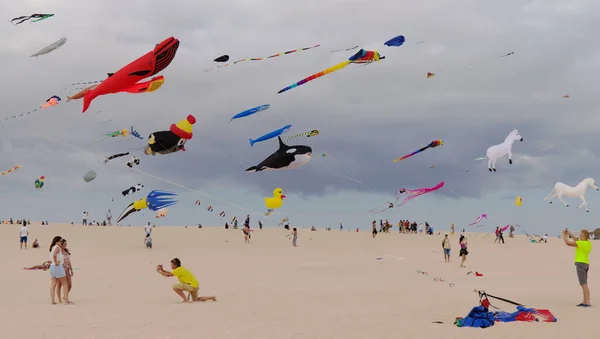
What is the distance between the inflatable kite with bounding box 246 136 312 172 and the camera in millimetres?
16375

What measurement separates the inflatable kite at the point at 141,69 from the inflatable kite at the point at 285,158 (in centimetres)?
446

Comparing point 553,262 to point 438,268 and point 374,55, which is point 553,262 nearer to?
point 438,268

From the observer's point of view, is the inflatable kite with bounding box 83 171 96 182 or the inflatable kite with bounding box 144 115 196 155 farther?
the inflatable kite with bounding box 83 171 96 182

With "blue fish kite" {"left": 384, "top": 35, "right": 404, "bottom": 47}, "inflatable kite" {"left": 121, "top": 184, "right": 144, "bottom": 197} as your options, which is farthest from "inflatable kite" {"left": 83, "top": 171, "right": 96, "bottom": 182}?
"blue fish kite" {"left": 384, "top": 35, "right": 404, "bottom": 47}

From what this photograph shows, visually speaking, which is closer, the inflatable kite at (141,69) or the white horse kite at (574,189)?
the inflatable kite at (141,69)

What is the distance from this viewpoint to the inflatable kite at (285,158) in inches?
645

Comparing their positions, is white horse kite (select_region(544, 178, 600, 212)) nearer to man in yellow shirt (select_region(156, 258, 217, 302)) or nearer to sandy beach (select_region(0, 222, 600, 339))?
sandy beach (select_region(0, 222, 600, 339))

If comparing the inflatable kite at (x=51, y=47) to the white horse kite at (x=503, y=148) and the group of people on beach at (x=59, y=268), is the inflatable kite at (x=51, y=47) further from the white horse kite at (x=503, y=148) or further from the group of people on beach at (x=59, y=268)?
the white horse kite at (x=503, y=148)

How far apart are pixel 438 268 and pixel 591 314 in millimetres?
12803

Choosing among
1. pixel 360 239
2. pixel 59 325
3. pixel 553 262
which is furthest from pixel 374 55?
pixel 360 239

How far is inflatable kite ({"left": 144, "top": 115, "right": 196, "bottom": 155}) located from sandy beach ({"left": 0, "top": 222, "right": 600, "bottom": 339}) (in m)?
3.99

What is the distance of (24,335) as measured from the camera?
10.0 meters

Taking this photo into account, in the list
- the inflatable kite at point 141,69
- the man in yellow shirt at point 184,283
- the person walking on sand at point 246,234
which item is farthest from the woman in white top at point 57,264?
the person walking on sand at point 246,234

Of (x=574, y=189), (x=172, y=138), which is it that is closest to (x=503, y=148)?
(x=574, y=189)
